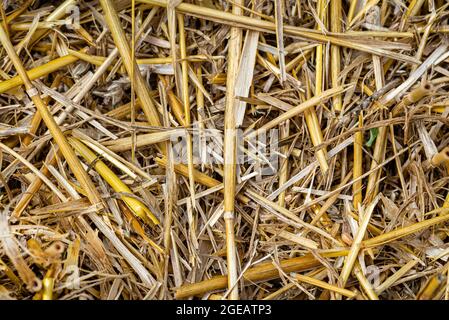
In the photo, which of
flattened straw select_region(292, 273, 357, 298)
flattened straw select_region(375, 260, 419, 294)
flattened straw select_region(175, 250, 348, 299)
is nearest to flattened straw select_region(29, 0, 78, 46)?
flattened straw select_region(175, 250, 348, 299)

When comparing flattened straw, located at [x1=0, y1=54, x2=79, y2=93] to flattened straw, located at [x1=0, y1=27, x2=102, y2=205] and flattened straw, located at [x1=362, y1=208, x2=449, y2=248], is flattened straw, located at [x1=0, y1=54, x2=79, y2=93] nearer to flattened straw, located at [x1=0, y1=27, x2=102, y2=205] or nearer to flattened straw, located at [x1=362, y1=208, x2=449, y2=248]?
flattened straw, located at [x1=0, y1=27, x2=102, y2=205]

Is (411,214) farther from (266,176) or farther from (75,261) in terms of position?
(75,261)

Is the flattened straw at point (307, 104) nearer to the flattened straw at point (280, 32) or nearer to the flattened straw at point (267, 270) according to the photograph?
the flattened straw at point (280, 32)

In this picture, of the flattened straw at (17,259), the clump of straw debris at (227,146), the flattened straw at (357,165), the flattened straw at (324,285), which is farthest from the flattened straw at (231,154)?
the flattened straw at (17,259)

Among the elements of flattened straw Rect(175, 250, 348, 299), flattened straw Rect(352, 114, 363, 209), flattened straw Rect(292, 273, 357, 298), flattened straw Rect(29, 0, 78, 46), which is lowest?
flattened straw Rect(292, 273, 357, 298)

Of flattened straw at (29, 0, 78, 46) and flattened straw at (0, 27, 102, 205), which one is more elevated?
flattened straw at (29, 0, 78, 46)

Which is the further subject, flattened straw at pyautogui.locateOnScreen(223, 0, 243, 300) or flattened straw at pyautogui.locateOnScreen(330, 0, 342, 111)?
flattened straw at pyautogui.locateOnScreen(330, 0, 342, 111)

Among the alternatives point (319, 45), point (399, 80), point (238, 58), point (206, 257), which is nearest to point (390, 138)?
point (399, 80)
